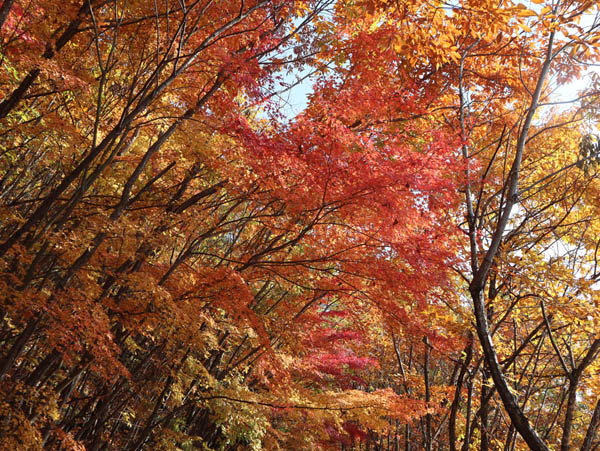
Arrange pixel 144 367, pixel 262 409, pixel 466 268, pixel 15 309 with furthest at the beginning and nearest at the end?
pixel 144 367
pixel 262 409
pixel 466 268
pixel 15 309

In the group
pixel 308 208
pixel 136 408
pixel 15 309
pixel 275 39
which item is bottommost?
pixel 136 408

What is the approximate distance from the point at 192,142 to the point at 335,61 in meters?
2.68

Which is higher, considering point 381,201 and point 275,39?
point 275,39

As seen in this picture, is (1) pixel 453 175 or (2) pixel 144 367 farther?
(2) pixel 144 367

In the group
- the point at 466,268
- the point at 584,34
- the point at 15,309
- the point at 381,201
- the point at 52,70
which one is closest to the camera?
the point at 584,34

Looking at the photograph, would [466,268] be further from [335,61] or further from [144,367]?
[144,367]

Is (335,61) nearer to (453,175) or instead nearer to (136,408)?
(453,175)

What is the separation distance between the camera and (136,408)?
10570 millimetres

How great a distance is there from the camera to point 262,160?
577cm

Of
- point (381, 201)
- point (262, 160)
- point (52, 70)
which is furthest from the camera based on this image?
point (262, 160)

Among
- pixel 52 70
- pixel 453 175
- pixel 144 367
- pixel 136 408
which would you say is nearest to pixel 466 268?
pixel 453 175

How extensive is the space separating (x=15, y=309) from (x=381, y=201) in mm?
4768

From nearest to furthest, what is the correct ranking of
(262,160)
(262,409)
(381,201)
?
(381,201), (262,160), (262,409)

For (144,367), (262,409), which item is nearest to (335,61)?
(262,409)
